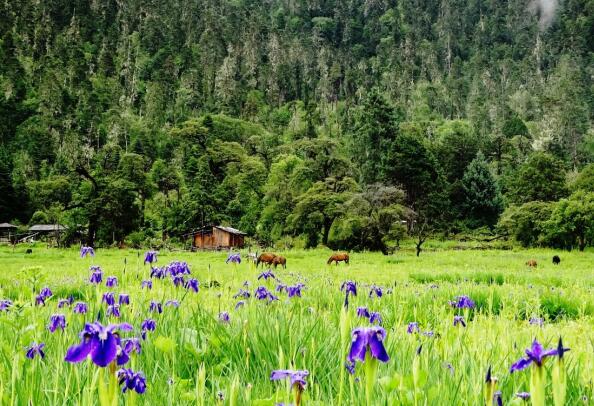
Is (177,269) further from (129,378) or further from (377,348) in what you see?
(377,348)

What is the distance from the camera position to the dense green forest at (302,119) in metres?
48.5

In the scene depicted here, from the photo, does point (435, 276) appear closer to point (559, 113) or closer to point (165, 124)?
point (559, 113)

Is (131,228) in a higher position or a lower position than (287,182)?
lower

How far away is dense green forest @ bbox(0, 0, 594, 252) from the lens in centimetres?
4847

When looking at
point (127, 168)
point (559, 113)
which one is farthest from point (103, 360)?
point (559, 113)

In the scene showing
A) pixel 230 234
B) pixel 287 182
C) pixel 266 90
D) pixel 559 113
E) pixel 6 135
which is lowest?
pixel 230 234

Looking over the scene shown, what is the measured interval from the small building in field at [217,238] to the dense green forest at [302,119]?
5.92 ft

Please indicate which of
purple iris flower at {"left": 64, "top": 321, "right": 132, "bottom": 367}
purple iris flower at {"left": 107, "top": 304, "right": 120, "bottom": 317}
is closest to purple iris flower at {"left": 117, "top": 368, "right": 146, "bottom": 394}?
purple iris flower at {"left": 64, "top": 321, "right": 132, "bottom": 367}

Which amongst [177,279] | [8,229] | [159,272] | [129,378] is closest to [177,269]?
[177,279]

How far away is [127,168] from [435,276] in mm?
48402

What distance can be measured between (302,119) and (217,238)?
2693 inches

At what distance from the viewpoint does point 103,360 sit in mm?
1091

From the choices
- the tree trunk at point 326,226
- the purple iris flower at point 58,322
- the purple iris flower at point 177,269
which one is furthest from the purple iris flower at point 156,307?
the tree trunk at point 326,226

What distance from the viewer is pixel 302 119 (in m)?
118
